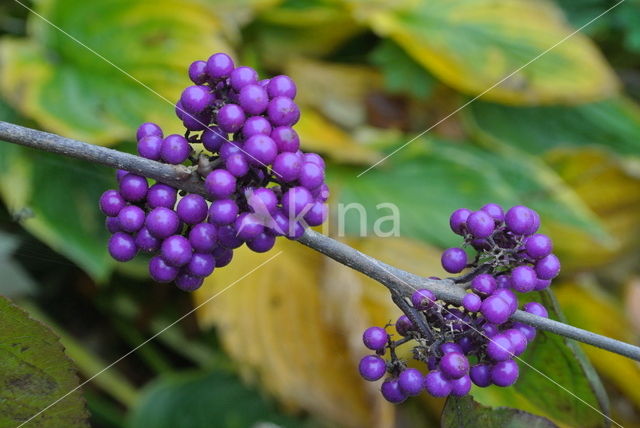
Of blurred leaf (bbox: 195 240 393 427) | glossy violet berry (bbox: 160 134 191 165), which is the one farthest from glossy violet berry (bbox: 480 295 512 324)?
blurred leaf (bbox: 195 240 393 427)

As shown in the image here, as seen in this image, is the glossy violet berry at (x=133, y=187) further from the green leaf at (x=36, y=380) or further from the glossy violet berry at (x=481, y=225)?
the glossy violet berry at (x=481, y=225)

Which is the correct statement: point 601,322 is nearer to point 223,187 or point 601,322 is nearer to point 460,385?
point 460,385

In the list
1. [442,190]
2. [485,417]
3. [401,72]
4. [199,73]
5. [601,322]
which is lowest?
[601,322]

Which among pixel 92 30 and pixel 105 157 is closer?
pixel 105 157

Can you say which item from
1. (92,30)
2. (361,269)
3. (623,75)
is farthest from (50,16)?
(623,75)

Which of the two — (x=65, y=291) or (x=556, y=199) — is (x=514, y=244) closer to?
(x=556, y=199)

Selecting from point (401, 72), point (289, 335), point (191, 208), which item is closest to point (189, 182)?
point (191, 208)
